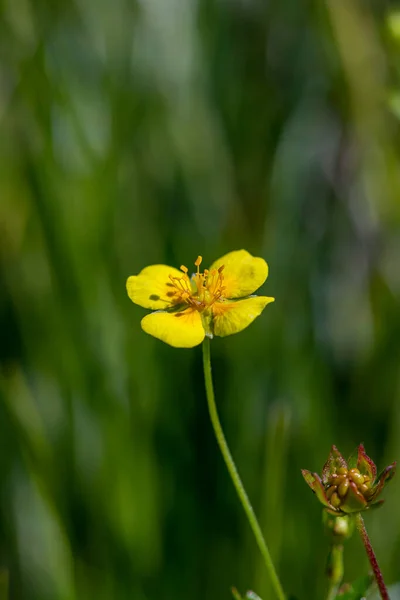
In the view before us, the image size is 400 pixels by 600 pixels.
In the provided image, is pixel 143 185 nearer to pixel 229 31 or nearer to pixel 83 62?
pixel 83 62

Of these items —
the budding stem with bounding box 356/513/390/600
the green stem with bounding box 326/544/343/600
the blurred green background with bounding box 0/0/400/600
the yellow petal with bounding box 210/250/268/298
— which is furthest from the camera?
the blurred green background with bounding box 0/0/400/600

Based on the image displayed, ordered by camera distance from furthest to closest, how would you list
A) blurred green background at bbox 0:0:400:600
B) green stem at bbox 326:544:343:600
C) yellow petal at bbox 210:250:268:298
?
blurred green background at bbox 0:0:400:600, yellow petal at bbox 210:250:268:298, green stem at bbox 326:544:343:600

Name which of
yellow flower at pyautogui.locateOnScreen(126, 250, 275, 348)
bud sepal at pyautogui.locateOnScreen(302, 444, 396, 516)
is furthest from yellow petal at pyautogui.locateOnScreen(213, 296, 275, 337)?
bud sepal at pyautogui.locateOnScreen(302, 444, 396, 516)

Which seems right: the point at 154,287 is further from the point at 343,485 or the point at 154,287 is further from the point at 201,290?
the point at 343,485

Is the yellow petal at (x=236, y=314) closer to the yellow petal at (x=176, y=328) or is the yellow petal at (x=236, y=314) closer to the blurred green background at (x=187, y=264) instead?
the yellow petal at (x=176, y=328)

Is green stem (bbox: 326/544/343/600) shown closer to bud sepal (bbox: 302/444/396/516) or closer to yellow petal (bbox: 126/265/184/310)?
bud sepal (bbox: 302/444/396/516)

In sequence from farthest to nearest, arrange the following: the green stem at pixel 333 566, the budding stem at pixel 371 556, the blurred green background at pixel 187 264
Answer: the blurred green background at pixel 187 264 < the green stem at pixel 333 566 < the budding stem at pixel 371 556

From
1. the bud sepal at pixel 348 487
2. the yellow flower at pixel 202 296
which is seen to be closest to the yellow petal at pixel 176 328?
the yellow flower at pixel 202 296
